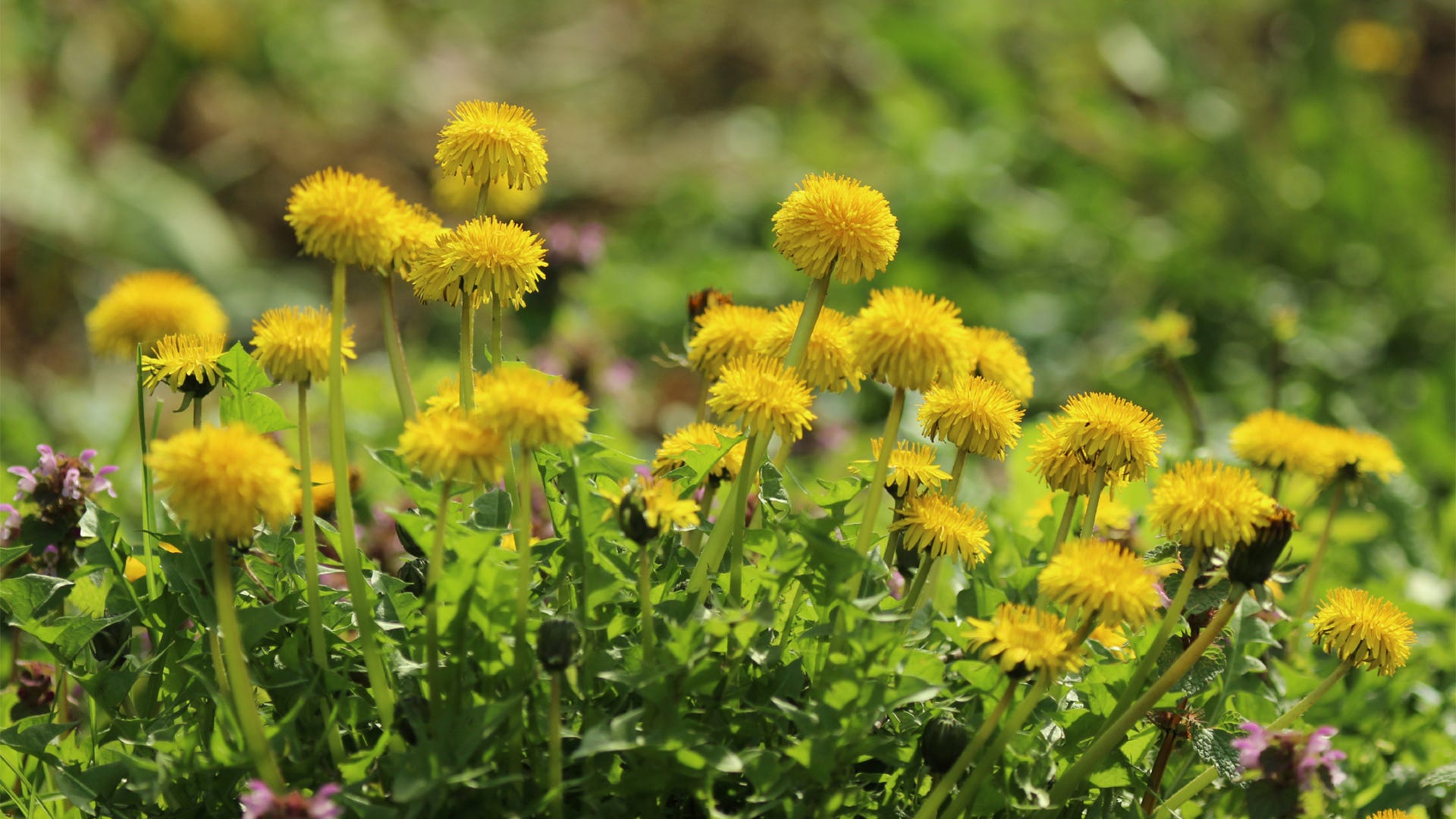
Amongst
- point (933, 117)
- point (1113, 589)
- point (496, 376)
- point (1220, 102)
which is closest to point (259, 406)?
point (496, 376)

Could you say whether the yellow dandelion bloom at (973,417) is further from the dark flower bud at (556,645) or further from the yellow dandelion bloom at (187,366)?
the yellow dandelion bloom at (187,366)

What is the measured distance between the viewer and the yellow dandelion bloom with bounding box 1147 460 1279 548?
1046mm

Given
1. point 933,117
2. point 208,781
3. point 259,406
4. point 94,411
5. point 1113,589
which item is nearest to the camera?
point 1113,589

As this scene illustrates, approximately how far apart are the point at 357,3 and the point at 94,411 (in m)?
3.58

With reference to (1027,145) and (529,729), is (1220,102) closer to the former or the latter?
(1027,145)

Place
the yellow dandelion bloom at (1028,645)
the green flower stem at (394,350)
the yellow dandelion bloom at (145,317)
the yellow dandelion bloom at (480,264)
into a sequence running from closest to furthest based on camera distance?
1. the yellow dandelion bloom at (1028,645)
2. the yellow dandelion bloom at (480,264)
3. the green flower stem at (394,350)
4. the yellow dandelion bloom at (145,317)

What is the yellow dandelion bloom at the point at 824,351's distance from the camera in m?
1.18

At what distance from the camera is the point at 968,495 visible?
2.25 meters

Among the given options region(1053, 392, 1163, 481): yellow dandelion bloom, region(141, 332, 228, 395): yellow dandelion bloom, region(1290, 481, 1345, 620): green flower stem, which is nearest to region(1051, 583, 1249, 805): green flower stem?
region(1053, 392, 1163, 481): yellow dandelion bloom

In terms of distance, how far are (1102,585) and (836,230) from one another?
1.27ft

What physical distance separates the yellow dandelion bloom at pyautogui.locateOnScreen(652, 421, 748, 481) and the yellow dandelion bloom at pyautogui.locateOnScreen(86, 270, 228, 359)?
879 mm

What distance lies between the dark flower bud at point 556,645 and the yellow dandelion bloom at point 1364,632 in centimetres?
74

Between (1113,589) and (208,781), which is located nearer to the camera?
(1113,589)

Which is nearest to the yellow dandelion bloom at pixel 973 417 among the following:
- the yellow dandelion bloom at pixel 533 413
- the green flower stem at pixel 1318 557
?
the yellow dandelion bloom at pixel 533 413
